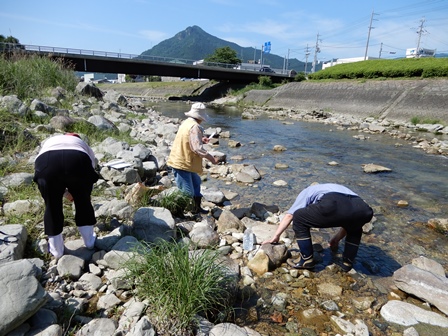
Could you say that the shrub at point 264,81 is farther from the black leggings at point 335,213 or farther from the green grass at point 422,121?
the black leggings at point 335,213

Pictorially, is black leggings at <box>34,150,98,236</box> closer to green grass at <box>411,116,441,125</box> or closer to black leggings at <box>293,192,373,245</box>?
black leggings at <box>293,192,373,245</box>

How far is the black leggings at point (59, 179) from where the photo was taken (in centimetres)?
308

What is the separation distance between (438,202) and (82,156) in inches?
321

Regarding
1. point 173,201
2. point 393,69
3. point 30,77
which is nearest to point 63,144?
point 173,201

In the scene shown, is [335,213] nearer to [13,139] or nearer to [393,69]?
[13,139]

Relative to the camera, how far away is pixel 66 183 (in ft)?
10.5

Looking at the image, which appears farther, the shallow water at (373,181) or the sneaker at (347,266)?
the shallow water at (373,181)

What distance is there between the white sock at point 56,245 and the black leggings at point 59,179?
7 cm

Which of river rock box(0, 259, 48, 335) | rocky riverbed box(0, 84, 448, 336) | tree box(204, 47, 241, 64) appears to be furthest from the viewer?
tree box(204, 47, 241, 64)

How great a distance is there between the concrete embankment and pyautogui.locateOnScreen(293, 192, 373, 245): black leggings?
805 inches

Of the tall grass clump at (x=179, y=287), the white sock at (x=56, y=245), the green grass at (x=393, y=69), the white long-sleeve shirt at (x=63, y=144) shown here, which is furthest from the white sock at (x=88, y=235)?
the green grass at (x=393, y=69)

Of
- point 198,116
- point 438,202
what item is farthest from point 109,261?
point 438,202

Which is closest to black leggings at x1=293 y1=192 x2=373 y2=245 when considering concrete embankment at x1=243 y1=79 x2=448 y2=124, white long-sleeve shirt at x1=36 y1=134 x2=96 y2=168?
white long-sleeve shirt at x1=36 y1=134 x2=96 y2=168

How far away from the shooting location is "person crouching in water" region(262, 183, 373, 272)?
12.4ft
